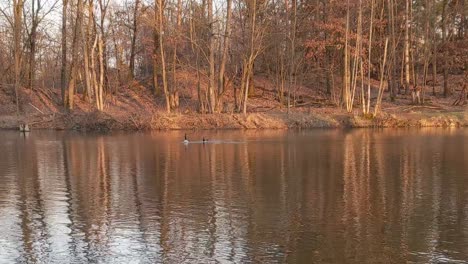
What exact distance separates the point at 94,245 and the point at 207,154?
45.5 ft

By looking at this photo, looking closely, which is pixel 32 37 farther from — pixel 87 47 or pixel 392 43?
pixel 392 43

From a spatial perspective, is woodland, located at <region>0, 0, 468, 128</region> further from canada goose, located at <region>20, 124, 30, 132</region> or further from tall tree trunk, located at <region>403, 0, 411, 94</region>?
canada goose, located at <region>20, 124, 30, 132</region>

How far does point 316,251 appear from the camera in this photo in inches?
351

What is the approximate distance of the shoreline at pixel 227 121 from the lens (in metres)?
40.4

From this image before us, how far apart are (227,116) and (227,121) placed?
47cm

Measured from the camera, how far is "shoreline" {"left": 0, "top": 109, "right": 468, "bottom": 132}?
4041 centimetres

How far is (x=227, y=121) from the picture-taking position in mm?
41188

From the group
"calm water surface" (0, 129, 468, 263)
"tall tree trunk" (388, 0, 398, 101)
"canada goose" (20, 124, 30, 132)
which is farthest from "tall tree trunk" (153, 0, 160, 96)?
"calm water surface" (0, 129, 468, 263)

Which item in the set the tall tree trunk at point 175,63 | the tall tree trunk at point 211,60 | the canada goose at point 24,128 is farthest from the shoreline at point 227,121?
the tall tree trunk at point 175,63

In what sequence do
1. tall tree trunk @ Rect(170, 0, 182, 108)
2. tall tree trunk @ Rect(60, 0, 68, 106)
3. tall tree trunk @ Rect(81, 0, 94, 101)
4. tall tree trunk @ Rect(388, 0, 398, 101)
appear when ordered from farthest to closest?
1. tall tree trunk @ Rect(60, 0, 68, 106)
2. tall tree trunk @ Rect(388, 0, 398, 101)
3. tall tree trunk @ Rect(170, 0, 182, 108)
4. tall tree trunk @ Rect(81, 0, 94, 101)

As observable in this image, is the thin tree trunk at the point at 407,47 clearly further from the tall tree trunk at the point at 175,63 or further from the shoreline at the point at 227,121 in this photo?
the tall tree trunk at the point at 175,63

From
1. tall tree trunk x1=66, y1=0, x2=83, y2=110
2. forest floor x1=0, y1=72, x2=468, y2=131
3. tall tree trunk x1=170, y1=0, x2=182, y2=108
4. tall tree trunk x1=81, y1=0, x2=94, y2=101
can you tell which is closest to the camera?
forest floor x1=0, y1=72, x2=468, y2=131

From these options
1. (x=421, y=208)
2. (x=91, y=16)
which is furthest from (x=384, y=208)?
(x=91, y=16)

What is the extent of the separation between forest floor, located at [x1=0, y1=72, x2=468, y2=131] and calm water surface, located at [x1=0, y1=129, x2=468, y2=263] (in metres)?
17.2
